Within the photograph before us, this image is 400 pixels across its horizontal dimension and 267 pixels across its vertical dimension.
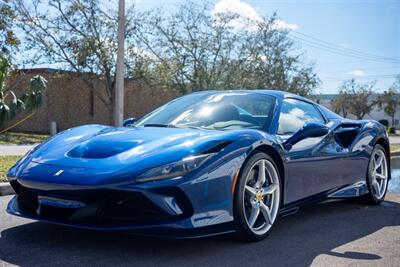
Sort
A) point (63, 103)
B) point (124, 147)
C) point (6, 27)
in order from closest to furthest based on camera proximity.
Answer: point (124, 147) < point (6, 27) < point (63, 103)

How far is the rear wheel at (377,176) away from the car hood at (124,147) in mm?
2678

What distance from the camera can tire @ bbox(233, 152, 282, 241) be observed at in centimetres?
345

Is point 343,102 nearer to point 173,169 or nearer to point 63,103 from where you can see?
point 63,103

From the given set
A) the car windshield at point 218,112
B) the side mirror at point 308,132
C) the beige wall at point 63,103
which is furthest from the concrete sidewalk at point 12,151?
the beige wall at point 63,103

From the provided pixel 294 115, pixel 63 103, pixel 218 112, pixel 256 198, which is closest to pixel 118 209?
pixel 256 198

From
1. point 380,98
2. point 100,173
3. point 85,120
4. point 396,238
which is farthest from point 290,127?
point 380,98

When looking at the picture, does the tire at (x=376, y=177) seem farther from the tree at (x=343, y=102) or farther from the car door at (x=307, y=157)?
the tree at (x=343, y=102)

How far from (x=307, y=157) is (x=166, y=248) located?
5.26 ft

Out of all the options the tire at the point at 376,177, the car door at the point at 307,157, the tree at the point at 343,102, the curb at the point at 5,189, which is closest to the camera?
the car door at the point at 307,157

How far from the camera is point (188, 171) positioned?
3.13 m

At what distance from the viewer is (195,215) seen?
10.3ft

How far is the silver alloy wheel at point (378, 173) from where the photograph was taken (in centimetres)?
555

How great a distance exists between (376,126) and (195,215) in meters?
3.50

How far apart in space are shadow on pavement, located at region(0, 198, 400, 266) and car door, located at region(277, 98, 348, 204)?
39 cm
